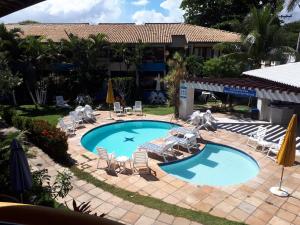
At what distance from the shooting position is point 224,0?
4309 centimetres

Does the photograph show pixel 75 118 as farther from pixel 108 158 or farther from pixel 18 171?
pixel 18 171

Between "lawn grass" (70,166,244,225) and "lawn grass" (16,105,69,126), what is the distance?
11.2m

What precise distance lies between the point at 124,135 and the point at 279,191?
1104 cm

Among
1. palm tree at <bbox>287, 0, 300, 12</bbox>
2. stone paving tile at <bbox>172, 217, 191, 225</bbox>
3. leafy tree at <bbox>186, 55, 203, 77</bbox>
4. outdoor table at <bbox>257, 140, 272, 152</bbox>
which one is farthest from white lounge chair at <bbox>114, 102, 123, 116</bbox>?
palm tree at <bbox>287, 0, 300, 12</bbox>

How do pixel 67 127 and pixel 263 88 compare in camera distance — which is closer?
pixel 263 88

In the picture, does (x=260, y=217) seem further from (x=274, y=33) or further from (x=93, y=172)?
(x=274, y=33)

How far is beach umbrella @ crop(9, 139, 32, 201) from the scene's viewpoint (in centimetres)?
688

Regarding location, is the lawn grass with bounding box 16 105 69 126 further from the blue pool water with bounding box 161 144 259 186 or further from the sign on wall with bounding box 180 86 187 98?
the blue pool water with bounding box 161 144 259 186

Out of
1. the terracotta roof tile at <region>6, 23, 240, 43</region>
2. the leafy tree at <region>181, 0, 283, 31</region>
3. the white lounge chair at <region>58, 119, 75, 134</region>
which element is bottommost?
the white lounge chair at <region>58, 119, 75, 134</region>

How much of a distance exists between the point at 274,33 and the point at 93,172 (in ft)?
64.8

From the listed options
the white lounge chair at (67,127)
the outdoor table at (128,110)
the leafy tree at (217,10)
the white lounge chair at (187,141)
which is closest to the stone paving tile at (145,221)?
the white lounge chair at (187,141)

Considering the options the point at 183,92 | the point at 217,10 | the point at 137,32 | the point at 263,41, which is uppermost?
the point at 217,10

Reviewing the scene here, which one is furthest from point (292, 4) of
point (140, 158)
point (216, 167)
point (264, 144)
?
point (140, 158)

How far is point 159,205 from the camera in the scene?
9523mm
